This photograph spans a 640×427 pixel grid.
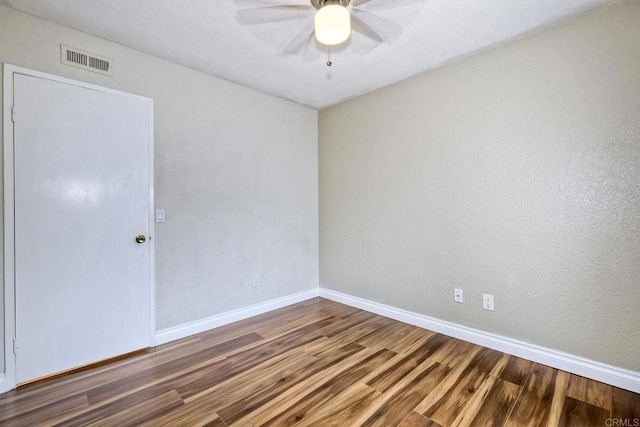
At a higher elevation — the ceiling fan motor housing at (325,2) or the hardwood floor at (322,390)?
the ceiling fan motor housing at (325,2)

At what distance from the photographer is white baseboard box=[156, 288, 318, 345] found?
2.60 meters

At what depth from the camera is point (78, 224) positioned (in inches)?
84.9

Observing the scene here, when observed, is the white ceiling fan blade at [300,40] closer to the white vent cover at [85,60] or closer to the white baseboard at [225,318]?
the white vent cover at [85,60]

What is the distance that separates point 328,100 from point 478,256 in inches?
94.3

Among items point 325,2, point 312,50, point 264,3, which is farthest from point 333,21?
point 312,50

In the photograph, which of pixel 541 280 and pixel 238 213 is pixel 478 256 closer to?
pixel 541 280

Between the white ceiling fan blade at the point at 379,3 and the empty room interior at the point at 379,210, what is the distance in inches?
0.8

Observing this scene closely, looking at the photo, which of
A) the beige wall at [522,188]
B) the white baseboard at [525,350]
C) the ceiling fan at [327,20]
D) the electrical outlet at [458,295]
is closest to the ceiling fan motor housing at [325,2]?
the ceiling fan at [327,20]

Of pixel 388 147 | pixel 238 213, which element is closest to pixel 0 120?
pixel 238 213

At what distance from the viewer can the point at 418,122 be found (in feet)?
9.36

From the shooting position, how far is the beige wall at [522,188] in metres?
1.88

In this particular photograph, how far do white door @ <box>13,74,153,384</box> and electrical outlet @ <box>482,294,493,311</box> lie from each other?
2884 millimetres

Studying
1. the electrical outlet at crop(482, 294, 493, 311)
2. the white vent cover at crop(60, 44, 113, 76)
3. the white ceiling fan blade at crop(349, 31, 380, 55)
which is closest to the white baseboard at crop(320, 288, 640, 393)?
the electrical outlet at crop(482, 294, 493, 311)

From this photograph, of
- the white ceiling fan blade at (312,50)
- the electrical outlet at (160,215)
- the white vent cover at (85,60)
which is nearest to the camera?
the white vent cover at (85,60)
